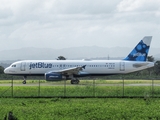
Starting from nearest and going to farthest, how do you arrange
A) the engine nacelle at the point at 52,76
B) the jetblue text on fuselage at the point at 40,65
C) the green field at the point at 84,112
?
the green field at the point at 84,112
the engine nacelle at the point at 52,76
the jetblue text on fuselage at the point at 40,65

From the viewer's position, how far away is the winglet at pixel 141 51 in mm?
45875

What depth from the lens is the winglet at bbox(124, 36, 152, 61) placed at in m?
45.9

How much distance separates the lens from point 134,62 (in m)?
45.1

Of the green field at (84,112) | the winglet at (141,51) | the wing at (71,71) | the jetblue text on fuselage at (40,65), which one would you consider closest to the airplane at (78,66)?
the jetblue text on fuselage at (40,65)

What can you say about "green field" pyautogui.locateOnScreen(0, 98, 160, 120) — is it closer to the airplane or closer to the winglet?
the airplane

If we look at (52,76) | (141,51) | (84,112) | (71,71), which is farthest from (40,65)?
(84,112)

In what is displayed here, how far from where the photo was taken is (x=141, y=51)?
46.1 metres

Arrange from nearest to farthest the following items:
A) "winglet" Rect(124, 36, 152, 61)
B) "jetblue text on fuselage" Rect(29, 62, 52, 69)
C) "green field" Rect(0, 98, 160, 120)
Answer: "green field" Rect(0, 98, 160, 120) < "jetblue text on fuselage" Rect(29, 62, 52, 69) < "winglet" Rect(124, 36, 152, 61)

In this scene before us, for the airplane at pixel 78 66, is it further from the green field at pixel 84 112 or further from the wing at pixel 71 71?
the green field at pixel 84 112

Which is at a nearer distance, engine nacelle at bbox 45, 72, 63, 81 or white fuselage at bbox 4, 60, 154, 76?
engine nacelle at bbox 45, 72, 63, 81

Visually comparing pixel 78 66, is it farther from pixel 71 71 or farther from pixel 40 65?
pixel 40 65

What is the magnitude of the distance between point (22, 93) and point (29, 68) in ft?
43.7

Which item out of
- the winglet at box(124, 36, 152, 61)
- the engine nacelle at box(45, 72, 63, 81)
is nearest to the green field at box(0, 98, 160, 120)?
the engine nacelle at box(45, 72, 63, 81)

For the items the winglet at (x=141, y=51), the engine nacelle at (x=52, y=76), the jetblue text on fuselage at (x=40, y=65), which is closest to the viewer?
the engine nacelle at (x=52, y=76)
